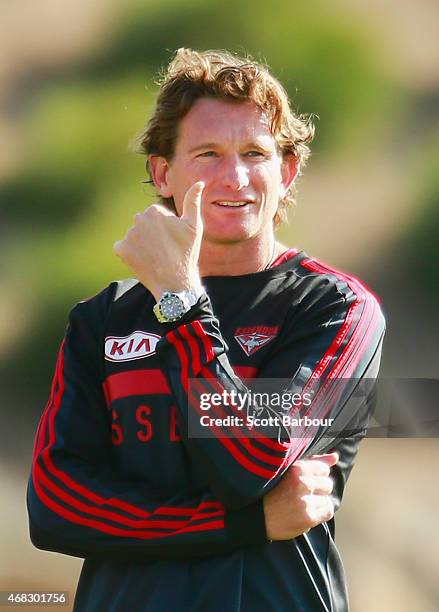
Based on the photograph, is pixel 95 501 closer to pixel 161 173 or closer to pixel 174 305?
pixel 174 305

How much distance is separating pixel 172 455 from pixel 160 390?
0.12m

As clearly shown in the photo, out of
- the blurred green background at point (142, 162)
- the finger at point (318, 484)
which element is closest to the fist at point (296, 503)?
the finger at point (318, 484)

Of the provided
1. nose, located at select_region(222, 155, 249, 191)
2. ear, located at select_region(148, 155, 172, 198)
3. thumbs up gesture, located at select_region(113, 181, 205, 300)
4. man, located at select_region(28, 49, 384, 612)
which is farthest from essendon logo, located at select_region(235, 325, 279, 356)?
ear, located at select_region(148, 155, 172, 198)

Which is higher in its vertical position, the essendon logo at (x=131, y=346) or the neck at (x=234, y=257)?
the neck at (x=234, y=257)

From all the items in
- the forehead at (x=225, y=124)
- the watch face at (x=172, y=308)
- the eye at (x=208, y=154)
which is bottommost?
the watch face at (x=172, y=308)

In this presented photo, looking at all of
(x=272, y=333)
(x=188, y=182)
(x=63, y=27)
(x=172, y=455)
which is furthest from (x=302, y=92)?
(x=172, y=455)

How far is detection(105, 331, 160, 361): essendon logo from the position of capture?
1753 millimetres

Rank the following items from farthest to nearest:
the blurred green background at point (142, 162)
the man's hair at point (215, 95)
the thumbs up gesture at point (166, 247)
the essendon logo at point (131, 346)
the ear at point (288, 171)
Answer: the blurred green background at point (142, 162)
the ear at point (288, 171)
the man's hair at point (215, 95)
the essendon logo at point (131, 346)
the thumbs up gesture at point (166, 247)

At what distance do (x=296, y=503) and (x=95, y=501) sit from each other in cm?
35

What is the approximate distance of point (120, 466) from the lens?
174 centimetres

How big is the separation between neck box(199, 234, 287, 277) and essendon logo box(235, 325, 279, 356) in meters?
0.15

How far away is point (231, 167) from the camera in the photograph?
1.81 m

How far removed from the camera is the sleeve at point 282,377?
5.06 ft

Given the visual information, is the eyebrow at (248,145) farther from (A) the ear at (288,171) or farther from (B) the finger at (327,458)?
(B) the finger at (327,458)
